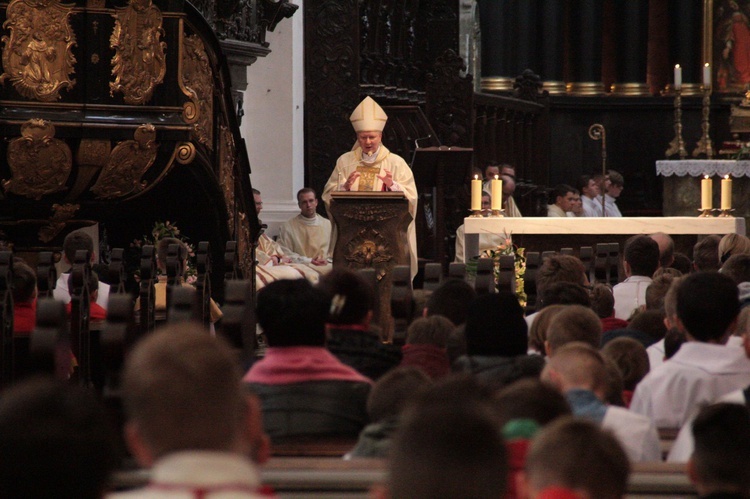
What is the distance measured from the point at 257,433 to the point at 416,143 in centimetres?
1266

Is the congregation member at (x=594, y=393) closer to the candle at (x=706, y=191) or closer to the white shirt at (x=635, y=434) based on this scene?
the white shirt at (x=635, y=434)

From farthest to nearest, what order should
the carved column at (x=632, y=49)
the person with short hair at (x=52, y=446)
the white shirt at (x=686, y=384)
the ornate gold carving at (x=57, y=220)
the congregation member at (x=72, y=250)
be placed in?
the carved column at (x=632, y=49)
the ornate gold carving at (x=57, y=220)
the congregation member at (x=72, y=250)
the white shirt at (x=686, y=384)
the person with short hair at (x=52, y=446)

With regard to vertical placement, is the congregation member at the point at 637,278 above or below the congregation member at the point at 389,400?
above

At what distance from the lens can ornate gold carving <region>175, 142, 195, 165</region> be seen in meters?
8.91

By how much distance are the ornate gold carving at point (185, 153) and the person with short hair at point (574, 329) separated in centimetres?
475

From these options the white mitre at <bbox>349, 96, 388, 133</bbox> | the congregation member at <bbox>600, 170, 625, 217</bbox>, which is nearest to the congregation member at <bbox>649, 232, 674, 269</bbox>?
the white mitre at <bbox>349, 96, 388, 133</bbox>

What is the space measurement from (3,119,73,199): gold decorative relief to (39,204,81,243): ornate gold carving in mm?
422

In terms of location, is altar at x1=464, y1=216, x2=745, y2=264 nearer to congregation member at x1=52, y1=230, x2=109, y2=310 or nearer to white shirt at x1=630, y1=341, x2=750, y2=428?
congregation member at x1=52, y1=230, x2=109, y2=310

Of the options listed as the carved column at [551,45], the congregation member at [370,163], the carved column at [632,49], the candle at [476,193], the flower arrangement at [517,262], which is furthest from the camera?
the carved column at [632,49]

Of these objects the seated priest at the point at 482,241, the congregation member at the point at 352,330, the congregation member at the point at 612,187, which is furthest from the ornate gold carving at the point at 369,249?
the congregation member at the point at 612,187

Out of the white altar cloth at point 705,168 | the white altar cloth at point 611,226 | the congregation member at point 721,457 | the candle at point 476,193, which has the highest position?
the white altar cloth at point 705,168

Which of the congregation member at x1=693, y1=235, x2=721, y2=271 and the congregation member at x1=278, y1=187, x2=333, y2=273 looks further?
the congregation member at x1=278, y1=187, x2=333, y2=273

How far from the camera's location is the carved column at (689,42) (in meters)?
22.1

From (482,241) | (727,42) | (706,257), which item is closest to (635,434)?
(706,257)
